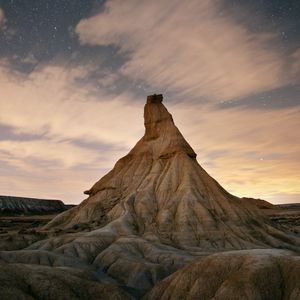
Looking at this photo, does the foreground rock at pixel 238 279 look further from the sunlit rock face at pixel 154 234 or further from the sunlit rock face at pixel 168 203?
the sunlit rock face at pixel 168 203

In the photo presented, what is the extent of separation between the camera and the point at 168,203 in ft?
267

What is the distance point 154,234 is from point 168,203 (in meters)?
9.37

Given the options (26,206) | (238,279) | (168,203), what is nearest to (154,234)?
(168,203)

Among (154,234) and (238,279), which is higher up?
(154,234)

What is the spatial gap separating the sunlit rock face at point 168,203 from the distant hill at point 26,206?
76369 mm

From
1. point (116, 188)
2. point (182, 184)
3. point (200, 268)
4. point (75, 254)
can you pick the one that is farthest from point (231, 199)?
point (200, 268)

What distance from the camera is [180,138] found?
3713 inches

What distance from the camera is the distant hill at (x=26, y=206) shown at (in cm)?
16316

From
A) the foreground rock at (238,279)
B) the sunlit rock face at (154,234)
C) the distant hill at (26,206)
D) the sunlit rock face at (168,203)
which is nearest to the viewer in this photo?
the foreground rock at (238,279)

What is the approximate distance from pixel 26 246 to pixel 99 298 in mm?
34490

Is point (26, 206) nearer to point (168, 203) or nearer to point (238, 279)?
point (168, 203)

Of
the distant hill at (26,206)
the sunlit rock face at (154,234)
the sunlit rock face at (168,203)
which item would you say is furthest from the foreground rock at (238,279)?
the distant hill at (26,206)

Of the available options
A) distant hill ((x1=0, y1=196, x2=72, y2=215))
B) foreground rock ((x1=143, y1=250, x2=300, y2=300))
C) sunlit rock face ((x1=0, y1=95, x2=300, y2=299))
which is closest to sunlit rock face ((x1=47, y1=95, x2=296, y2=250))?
sunlit rock face ((x1=0, y1=95, x2=300, y2=299))

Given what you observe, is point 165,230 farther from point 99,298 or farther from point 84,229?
point 99,298
